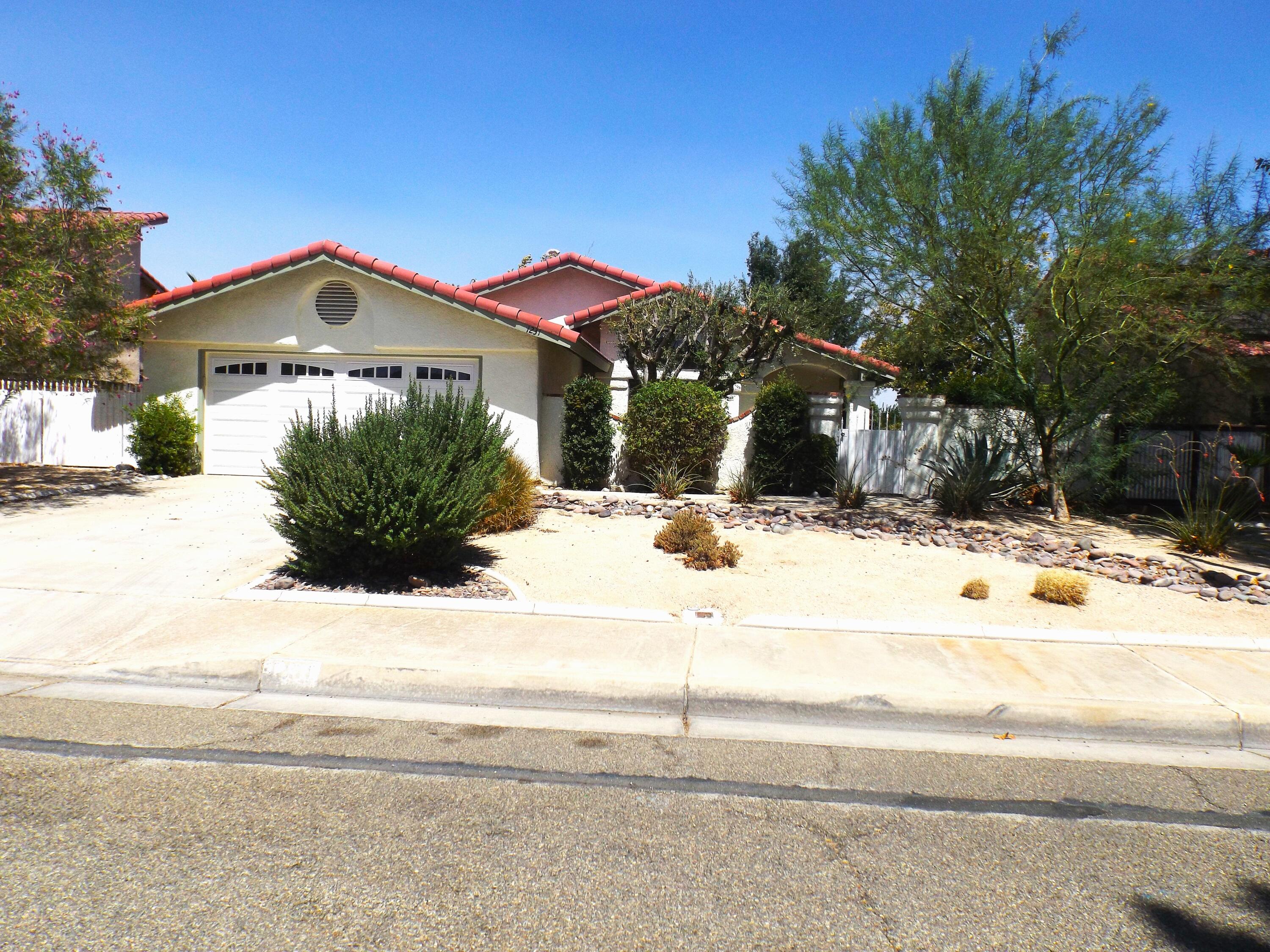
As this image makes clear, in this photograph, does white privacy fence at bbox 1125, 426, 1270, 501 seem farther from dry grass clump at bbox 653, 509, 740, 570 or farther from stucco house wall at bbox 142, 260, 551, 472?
stucco house wall at bbox 142, 260, 551, 472

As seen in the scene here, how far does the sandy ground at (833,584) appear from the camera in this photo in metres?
8.48

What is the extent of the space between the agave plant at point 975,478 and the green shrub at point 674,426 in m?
3.90

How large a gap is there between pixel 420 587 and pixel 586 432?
7.83 meters

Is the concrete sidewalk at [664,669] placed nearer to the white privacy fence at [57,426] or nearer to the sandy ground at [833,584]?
the sandy ground at [833,584]

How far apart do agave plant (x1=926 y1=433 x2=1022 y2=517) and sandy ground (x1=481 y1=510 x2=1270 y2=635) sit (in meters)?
2.31

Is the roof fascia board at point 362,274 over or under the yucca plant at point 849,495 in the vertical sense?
over

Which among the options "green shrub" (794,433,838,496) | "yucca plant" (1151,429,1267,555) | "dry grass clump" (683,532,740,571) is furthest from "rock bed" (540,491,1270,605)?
"green shrub" (794,433,838,496)

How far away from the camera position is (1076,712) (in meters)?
5.89

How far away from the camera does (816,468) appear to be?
1706 cm

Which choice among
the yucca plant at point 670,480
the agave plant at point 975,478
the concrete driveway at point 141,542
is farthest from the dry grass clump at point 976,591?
the concrete driveway at point 141,542

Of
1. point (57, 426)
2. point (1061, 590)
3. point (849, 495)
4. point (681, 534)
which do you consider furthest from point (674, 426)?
point (57, 426)

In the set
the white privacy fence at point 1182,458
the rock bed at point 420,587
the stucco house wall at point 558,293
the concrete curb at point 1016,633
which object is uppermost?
the stucco house wall at point 558,293

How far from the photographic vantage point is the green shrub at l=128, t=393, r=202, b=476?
1591cm

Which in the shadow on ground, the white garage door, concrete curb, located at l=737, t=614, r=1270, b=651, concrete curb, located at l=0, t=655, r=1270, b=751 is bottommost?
the shadow on ground
